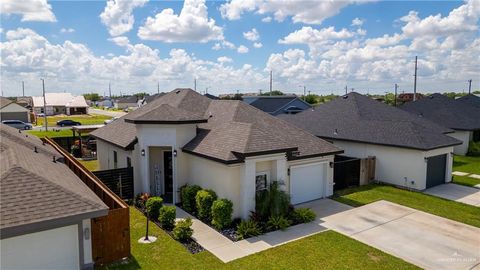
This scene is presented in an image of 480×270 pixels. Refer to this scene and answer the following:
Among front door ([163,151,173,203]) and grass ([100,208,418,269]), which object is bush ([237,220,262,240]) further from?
front door ([163,151,173,203])

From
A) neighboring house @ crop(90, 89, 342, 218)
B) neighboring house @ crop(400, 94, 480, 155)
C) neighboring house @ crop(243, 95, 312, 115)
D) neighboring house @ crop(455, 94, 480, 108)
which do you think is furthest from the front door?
neighboring house @ crop(455, 94, 480, 108)

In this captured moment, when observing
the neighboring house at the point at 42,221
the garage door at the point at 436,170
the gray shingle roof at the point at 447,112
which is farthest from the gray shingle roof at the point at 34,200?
the gray shingle roof at the point at 447,112

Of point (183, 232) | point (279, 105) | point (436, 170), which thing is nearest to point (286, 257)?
point (183, 232)

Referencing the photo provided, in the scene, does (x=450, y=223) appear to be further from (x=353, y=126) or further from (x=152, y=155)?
(x=152, y=155)

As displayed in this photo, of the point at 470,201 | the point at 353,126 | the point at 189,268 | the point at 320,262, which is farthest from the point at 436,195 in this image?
the point at 189,268

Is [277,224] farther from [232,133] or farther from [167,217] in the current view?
[232,133]

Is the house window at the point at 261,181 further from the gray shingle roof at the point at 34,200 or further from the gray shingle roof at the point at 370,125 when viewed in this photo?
the gray shingle roof at the point at 370,125
